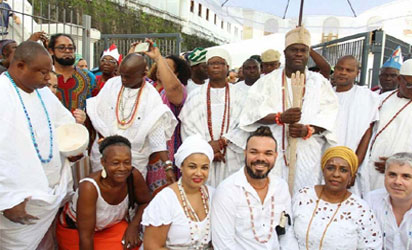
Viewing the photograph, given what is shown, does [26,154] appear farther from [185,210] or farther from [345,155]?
[345,155]

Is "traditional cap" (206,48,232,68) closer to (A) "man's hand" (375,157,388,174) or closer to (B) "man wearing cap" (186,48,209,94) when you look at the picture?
(B) "man wearing cap" (186,48,209,94)

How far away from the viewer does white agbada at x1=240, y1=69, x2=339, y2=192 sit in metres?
3.39

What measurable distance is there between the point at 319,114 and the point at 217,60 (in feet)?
3.58

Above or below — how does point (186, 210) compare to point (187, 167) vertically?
below

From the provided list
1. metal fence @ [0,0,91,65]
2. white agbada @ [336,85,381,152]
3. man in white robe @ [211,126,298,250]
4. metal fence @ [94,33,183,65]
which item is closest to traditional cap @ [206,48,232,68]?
man in white robe @ [211,126,298,250]

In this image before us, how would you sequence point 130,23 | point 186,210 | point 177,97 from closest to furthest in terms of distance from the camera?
1. point 186,210
2. point 177,97
3. point 130,23

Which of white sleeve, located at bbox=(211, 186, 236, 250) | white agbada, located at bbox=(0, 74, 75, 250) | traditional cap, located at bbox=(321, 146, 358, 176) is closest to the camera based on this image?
white agbada, located at bbox=(0, 74, 75, 250)

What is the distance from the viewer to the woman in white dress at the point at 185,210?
9.23 ft

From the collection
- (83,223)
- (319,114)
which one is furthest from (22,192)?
(319,114)

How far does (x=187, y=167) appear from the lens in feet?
9.61

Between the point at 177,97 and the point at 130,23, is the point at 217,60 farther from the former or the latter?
the point at 130,23

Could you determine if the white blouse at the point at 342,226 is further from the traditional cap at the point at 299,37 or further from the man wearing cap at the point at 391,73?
the man wearing cap at the point at 391,73

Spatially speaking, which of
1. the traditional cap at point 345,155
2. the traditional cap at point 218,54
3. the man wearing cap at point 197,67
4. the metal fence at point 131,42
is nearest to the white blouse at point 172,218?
the traditional cap at point 345,155

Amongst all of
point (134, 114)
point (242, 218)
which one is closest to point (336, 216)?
point (242, 218)
